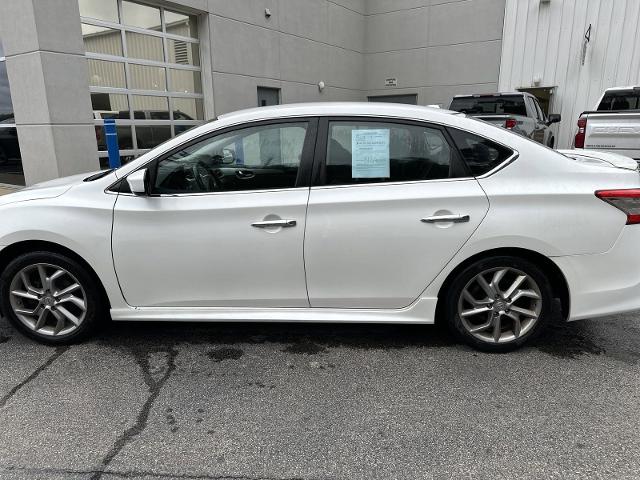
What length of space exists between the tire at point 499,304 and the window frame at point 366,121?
2.13 ft

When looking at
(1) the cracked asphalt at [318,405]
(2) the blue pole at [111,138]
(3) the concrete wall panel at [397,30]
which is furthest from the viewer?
(3) the concrete wall panel at [397,30]

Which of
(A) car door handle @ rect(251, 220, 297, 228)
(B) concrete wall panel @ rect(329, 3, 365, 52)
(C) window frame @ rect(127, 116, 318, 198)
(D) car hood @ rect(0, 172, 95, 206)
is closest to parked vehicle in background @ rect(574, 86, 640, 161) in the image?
(C) window frame @ rect(127, 116, 318, 198)

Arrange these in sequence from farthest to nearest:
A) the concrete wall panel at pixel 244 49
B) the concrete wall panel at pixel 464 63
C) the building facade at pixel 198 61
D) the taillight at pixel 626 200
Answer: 1. the concrete wall panel at pixel 464 63
2. the concrete wall panel at pixel 244 49
3. the building facade at pixel 198 61
4. the taillight at pixel 626 200

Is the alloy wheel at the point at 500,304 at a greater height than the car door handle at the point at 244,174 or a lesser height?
lesser

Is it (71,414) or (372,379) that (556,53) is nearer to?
(372,379)

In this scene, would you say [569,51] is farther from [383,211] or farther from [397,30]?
[383,211]

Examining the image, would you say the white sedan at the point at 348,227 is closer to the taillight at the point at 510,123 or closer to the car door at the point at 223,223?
the car door at the point at 223,223

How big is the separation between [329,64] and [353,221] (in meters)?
13.3

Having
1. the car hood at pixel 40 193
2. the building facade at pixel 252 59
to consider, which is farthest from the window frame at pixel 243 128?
the building facade at pixel 252 59

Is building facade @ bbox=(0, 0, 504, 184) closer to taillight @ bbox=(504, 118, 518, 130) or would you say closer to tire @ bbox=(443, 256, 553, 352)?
taillight @ bbox=(504, 118, 518, 130)

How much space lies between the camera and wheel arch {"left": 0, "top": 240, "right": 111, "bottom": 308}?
3338 mm

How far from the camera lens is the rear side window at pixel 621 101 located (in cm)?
921

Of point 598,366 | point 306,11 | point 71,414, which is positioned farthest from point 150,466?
point 306,11

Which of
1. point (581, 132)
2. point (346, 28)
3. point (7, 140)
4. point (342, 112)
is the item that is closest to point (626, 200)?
point (342, 112)
